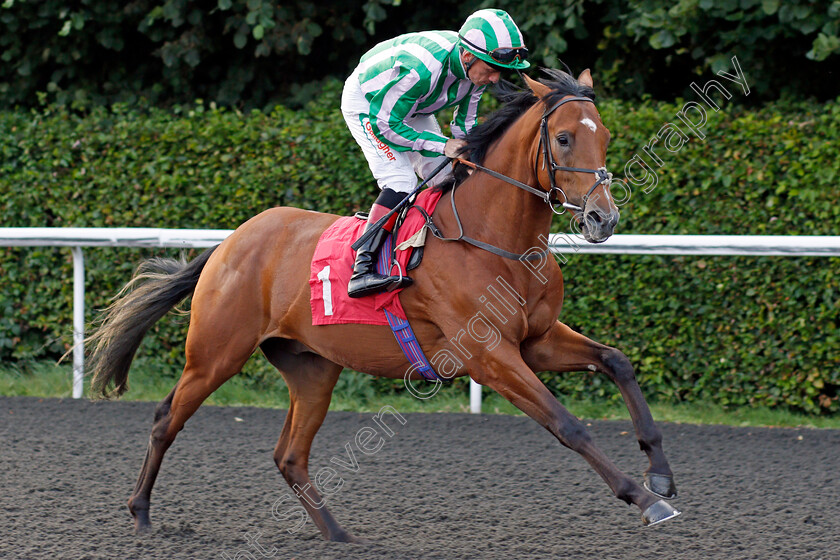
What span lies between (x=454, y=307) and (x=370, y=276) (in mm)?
383

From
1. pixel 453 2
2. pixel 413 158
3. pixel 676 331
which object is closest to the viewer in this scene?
pixel 413 158

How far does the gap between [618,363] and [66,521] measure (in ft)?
8.14

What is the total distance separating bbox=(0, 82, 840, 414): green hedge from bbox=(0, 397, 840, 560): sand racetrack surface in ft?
1.66

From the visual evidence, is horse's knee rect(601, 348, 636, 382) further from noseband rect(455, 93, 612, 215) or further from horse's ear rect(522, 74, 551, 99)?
horse's ear rect(522, 74, 551, 99)

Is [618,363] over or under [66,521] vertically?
over

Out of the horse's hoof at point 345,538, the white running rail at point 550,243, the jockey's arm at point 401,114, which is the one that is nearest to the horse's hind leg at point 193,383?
the horse's hoof at point 345,538

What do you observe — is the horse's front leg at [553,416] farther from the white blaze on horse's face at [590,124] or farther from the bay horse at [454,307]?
the white blaze on horse's face at [590,124]

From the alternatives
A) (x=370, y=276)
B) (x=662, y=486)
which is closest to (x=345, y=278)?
(x=370, y=276)

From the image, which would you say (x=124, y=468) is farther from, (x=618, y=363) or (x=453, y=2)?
(x=453, y=2)

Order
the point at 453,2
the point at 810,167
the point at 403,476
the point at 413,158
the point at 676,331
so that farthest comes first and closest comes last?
the point at 453,2 < the point at 676,331 < the point at 810,167 < the point at 403,476 < the point at 413,158

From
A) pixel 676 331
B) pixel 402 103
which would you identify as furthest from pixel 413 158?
pixel 676 331

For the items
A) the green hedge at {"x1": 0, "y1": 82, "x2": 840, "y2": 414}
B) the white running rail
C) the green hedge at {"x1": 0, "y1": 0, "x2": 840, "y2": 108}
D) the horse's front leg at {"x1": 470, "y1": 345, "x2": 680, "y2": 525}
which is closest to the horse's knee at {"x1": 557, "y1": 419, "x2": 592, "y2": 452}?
the horse's front leg at {"x1": 470, "y1": 345, "x2": 680, "y2": 525}

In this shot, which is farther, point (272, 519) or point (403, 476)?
point (403, 476)

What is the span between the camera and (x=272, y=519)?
4.13 meters
